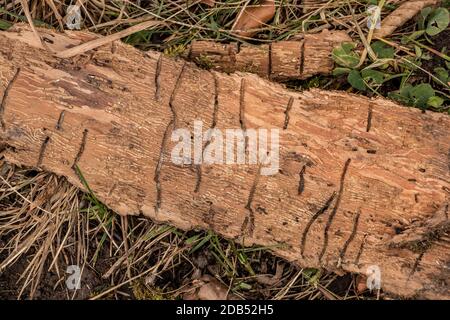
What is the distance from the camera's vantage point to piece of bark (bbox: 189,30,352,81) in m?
2.60

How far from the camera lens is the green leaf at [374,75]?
8.56 feet

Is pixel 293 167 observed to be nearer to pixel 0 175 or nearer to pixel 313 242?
pixel 313 242

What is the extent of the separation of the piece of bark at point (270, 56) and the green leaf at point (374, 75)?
17 cm

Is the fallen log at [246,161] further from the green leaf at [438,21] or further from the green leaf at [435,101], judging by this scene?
the green leaf at [438,21]

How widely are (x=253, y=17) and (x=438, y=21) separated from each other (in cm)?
94

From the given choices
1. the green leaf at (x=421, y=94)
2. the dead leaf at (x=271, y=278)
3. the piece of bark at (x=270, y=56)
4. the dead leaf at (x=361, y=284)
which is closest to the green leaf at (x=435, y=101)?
the green leaf at (x=421, y=94)

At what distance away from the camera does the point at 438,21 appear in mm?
2654

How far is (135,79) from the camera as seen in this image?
2.44m

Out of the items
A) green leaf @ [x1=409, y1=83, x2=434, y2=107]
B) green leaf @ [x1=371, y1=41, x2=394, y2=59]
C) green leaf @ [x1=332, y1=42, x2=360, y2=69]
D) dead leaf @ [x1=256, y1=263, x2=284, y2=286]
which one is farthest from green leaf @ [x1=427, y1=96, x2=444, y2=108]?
dead leaf @ [x1=256, y1=263, x2=284, y2=286]

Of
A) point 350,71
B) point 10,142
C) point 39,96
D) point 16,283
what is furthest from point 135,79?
point 16,283

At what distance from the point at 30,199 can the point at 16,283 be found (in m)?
0.44

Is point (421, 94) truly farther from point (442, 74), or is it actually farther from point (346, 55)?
point (346, 55)

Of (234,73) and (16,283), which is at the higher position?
(234,73)

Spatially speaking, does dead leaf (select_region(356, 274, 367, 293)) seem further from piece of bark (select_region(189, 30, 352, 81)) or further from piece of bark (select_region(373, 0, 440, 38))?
piece of bark (select_region(373, 0, 440, 38))
